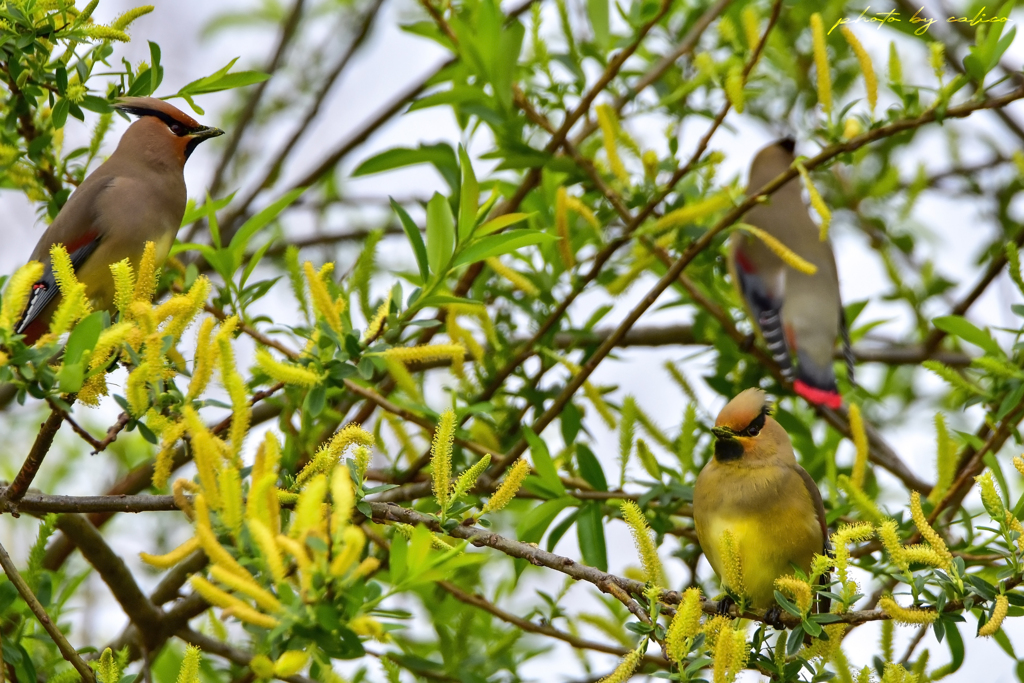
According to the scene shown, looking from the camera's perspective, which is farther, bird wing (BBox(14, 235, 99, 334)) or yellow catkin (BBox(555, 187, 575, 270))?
yellow catkin (BBox(555, 187, 575, 270))

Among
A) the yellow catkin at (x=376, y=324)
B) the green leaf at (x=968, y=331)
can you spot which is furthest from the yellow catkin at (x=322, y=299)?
the green leaf at (x=968, y=331)

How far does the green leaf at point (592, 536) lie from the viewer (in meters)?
2.71

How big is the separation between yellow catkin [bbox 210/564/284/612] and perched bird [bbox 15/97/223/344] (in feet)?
4.73

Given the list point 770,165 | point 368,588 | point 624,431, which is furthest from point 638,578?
point 770,165

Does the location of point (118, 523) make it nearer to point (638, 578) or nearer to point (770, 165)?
point (638, 578)

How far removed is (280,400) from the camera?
299 centimetres

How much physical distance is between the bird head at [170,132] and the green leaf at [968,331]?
1.92 meters

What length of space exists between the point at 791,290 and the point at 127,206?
2.89 meters

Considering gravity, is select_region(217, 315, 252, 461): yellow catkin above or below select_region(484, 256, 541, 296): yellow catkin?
below

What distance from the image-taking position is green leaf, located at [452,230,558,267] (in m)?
2.16

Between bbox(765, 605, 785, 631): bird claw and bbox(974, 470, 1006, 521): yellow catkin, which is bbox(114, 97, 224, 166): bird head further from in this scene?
bbox(974, 470, 1006, 521): yellow catkin

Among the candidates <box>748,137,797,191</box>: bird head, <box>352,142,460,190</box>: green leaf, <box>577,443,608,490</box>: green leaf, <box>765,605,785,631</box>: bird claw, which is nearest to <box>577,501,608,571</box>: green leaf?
<box>577,443,608,490</box>: green leaf

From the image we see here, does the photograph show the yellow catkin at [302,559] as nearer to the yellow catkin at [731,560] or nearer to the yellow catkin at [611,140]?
the yellow catkin at [731,560]

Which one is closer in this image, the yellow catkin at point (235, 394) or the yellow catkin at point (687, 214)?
the yellow catkin at point (235, 394)
